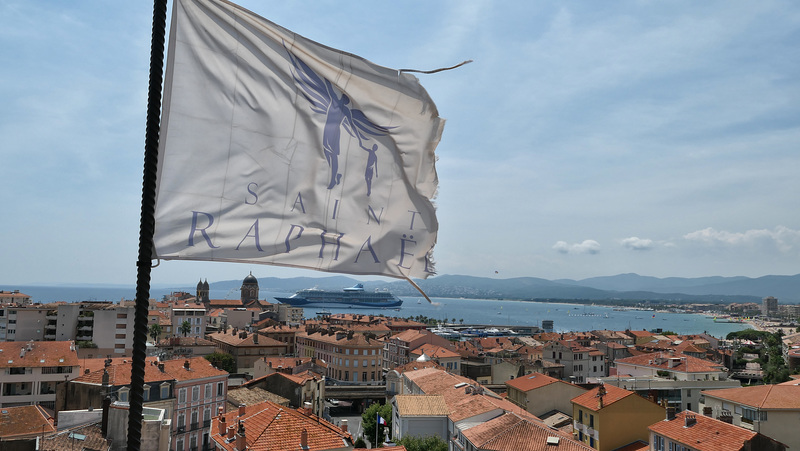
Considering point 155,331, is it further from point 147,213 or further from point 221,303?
point 147,213

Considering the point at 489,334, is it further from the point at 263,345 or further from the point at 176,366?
the point at 176,366

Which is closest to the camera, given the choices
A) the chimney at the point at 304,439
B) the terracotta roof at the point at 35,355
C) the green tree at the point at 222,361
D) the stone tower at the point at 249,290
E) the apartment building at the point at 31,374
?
the chimney at the point at 304,439

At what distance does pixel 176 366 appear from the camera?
107 feet

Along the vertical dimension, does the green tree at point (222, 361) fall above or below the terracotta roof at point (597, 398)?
below

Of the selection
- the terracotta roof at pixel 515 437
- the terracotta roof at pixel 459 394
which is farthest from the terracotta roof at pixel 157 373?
the terracotta roof at pixel 515 437

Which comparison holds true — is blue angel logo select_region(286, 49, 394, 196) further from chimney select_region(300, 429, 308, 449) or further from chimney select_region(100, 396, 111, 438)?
chimney select_region(100, 396, 111, 438)

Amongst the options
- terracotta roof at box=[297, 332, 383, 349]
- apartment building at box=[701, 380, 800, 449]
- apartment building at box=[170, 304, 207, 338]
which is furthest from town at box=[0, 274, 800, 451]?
apartment building at box=[170, 304, 207, 338]

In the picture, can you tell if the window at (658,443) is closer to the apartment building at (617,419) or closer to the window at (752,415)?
the apartment building at (617,419)

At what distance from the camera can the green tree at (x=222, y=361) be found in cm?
5592

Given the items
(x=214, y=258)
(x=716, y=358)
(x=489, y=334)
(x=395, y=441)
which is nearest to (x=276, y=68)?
(x=214, y=258)

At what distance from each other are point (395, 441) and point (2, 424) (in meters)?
18.6

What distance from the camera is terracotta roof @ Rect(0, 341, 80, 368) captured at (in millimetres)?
38781

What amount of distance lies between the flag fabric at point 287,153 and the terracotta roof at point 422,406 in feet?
92.7

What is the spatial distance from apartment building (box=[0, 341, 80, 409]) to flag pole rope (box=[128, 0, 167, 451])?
41511mm
